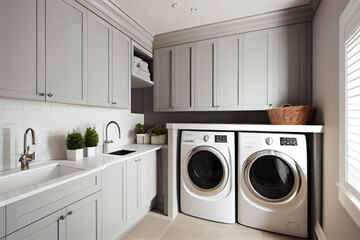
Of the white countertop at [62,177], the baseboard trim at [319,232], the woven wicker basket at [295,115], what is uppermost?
the woven wicker basket at [295,115]

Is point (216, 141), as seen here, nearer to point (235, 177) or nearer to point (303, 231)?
point (235, 177)

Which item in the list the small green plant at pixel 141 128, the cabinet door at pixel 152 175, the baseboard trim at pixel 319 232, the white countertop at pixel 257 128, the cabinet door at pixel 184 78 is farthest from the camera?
the small green plant at pixel 141 128

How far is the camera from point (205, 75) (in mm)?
2502

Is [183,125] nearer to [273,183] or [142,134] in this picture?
[142,134]

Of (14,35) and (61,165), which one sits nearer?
(14,35)

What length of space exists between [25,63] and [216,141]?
1.83 m

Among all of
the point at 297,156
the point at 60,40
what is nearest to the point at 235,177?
the point at 297,156

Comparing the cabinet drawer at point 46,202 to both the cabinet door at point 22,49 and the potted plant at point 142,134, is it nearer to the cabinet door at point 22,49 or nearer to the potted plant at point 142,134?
the cabinet door at point 22,49

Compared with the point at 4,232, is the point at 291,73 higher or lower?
higher

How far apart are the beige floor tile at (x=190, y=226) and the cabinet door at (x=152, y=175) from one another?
426 millimetres

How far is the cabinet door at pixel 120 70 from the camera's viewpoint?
6.79 feet

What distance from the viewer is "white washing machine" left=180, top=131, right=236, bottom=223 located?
2047 millimetres

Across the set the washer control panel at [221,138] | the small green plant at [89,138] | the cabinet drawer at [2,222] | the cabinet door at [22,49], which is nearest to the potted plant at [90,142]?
the small green plant at [89,138]

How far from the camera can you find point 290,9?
6.66 feet
